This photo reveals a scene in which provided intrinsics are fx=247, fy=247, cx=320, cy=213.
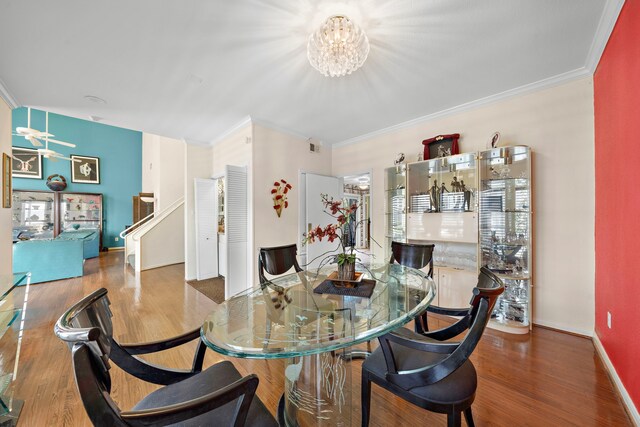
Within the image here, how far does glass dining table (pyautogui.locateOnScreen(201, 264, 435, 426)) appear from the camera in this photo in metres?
1.10

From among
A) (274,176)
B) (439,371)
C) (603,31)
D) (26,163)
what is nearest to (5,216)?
(274,176)

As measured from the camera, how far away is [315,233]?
182cm

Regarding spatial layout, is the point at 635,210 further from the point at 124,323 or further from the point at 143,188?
the point at 143,188

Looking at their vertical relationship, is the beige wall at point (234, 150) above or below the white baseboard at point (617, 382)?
above

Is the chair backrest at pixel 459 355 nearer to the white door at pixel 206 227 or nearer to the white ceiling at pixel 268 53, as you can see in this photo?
the white ceiling at pixel 268 53

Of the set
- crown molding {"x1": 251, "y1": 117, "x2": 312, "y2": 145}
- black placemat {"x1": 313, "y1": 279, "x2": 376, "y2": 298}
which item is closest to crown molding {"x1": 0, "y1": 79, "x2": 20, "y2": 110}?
crown molding {"x1": 251, "y1": 117, "x2": 312, "y2": 145}

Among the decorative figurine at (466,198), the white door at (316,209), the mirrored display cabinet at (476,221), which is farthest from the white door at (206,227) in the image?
the decorative figurine at (466,198)

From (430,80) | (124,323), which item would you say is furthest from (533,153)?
(124,323)

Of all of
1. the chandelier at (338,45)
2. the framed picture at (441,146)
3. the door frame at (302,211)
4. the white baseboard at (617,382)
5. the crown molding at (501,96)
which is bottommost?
the white baseboard at (617,382)

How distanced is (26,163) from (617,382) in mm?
12887

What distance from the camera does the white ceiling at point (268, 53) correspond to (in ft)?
5.64

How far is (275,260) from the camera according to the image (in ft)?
7.93

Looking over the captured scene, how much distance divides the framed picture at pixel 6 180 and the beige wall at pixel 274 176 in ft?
8.81

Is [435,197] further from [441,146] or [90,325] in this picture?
[90,325]
